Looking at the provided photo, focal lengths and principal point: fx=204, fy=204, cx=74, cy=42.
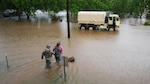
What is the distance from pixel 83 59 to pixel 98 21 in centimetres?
1193

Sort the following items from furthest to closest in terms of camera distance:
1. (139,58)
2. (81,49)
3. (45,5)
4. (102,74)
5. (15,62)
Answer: (45,5)
(81,49)
(139,58)
(15,62)
(102,74)

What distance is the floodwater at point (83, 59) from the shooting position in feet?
35.3

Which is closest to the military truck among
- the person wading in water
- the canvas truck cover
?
the canvas truck cover

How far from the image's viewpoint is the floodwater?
10750mm

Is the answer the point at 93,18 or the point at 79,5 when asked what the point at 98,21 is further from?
the point at 79,5

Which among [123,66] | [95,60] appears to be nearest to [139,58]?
[123,66]

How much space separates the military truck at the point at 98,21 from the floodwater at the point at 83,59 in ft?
8.74

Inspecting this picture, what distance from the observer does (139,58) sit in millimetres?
14117

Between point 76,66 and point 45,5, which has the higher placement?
point 45,5

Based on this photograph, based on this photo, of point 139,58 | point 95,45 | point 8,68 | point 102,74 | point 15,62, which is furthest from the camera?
point 95,45

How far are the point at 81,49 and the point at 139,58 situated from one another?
4.55 metres

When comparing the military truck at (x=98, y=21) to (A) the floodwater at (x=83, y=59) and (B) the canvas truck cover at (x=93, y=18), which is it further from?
(A) the floodwater at (x=83, y=59)

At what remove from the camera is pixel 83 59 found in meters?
13.8

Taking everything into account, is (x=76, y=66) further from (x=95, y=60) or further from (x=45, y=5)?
(x=45, y=5)
